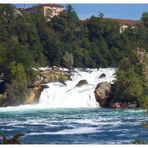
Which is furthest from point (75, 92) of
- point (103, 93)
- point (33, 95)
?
point (33, 95)

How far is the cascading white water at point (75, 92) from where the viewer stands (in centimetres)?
652

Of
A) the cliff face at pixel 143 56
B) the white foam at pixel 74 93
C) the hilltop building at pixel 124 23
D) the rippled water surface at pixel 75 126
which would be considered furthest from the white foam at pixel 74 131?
the hilltop building at pixel 124 23

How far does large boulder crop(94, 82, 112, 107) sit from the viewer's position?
6570 millimetres

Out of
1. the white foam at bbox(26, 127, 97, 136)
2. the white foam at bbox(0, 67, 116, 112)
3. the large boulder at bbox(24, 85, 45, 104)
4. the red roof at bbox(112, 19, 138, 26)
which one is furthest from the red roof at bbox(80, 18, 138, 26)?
the white foam at bbox(26, 127, 97, 136)

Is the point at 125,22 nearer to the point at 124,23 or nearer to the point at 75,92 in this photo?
the point at 124,23

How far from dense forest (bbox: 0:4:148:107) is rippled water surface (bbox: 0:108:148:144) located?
0.21 m

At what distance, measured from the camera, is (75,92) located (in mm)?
6910

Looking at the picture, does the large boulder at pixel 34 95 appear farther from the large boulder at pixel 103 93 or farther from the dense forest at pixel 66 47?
the large boulder at pixel 103 93

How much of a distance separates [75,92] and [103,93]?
11.7 inches

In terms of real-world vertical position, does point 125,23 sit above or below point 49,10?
below

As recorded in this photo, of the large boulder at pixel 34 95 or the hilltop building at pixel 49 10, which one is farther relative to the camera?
the large boulder at pixel 34 95

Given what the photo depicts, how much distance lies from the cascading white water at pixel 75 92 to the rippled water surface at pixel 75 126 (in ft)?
0.75

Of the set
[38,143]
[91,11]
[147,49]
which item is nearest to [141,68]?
[147,49]

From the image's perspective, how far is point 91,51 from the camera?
6.54 metres
